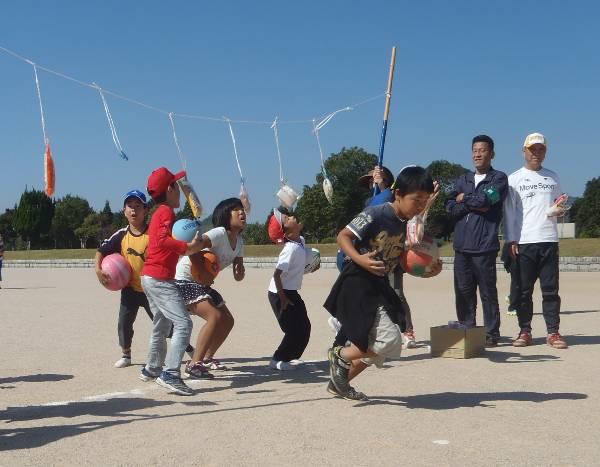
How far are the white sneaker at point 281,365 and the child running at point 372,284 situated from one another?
1.66m

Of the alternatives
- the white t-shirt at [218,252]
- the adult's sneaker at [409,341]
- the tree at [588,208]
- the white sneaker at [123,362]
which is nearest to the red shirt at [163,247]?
the white t-shirt at [218,252]

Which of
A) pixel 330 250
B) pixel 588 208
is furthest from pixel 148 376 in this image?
pixel 588 208

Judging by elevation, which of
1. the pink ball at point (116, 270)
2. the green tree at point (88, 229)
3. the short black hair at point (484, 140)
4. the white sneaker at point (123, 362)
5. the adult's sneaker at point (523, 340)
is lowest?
the white sneaker at point (123, 362)

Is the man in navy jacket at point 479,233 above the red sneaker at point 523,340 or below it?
above

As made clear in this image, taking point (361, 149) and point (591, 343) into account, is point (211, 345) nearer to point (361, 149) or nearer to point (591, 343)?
point (591, 343)

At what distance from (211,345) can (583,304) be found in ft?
29.1

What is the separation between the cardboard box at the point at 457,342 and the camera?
7594 mm

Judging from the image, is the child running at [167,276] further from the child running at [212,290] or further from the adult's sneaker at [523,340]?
the adult's sneaker at [523,340]

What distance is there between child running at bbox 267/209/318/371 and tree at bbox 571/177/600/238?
77.8 meters

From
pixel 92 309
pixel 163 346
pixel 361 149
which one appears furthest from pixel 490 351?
pixel 361 149

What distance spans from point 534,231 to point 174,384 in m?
4.61

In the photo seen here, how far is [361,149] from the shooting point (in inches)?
3091

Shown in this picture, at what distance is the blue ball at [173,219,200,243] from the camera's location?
646cm

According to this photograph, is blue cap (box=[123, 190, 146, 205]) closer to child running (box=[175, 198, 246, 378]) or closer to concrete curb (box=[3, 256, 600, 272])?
child running (box=[175, 198, 246, 378])
